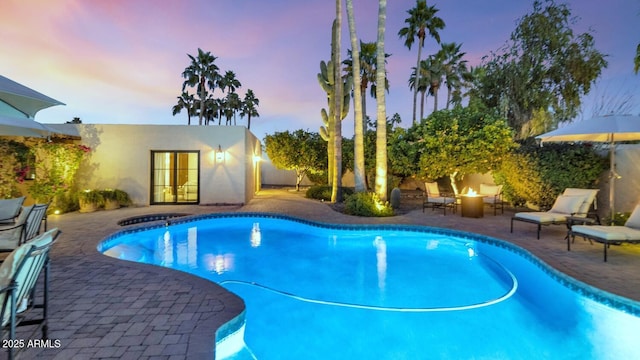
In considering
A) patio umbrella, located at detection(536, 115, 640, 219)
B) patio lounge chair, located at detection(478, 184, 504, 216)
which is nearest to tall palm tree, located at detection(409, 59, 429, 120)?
patio lounge chair, located at detection(478, 184, 504, 216)

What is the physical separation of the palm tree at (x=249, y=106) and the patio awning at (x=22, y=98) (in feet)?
102

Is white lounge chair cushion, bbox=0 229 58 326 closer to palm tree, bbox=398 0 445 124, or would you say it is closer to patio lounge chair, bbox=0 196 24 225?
patio lounge chair, bbox=0 196 24 225

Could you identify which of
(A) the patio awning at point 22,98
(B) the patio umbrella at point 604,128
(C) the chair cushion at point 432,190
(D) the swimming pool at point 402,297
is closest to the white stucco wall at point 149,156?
(D) the swimming pool at point 402,297

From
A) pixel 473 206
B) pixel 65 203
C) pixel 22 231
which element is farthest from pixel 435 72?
pixel 22 231

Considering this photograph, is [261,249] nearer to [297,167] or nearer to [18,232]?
[18,232]

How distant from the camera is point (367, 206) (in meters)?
10.0

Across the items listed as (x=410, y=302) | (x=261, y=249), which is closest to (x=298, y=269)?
(x=261, y=249)

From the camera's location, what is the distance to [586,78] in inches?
675

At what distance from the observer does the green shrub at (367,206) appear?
32.6 ft

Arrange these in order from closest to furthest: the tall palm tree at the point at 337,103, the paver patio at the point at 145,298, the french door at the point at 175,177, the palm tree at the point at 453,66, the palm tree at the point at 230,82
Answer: the paver patio at the point at 145,298 < the french door at the point at 175,177 < the tall palm tree at the point at 337,103 < the palm tree at the point at 453,66 < the palm tree at the point at 230,82

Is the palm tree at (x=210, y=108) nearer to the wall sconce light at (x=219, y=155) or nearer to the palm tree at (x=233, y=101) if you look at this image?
the palm tree at (x=233, y=101)

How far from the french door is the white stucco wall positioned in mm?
A: 240

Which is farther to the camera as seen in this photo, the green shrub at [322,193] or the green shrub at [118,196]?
the green shrub at [322,193]

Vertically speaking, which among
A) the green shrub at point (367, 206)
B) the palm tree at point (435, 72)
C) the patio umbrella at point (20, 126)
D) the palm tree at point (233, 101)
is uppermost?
the palm tree at point (435, 72)
